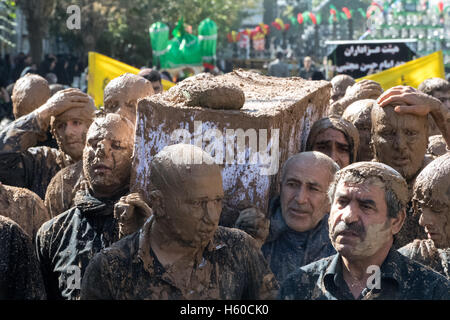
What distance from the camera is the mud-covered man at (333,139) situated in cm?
554

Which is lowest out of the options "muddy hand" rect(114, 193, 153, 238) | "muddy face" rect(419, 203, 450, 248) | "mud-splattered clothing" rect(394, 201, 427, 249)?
"mud-splattered clothing" rect(394, 201, 427, 249)

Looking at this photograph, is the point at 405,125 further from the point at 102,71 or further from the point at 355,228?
the point at 102,71

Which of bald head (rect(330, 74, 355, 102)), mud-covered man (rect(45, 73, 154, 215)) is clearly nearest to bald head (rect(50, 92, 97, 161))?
mud-covered man (rect(45, 73, 154, 215))

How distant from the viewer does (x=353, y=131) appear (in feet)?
18.9

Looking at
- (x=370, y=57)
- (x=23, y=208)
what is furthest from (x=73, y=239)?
(x=370, y=57)

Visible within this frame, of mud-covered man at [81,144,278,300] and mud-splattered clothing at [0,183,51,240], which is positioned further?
mud-splattered clothing at [0,183,51,240]

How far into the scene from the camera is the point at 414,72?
35.2ft

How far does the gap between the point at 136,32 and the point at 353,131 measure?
30772 mm

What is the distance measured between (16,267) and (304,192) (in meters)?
1.67

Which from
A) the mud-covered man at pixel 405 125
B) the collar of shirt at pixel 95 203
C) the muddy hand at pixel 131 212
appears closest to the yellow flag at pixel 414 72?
the mud-covered man at pixel 405 125

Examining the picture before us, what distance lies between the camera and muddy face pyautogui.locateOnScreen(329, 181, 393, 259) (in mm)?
3684

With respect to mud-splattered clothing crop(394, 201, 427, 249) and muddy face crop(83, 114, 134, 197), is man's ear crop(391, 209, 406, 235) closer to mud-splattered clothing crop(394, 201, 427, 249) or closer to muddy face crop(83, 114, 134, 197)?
mud-splattered clothing crop(394, 201, 427, 249)

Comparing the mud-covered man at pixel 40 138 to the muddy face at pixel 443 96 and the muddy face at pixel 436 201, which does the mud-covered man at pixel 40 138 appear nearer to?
the muddy face at pixel 436 201
